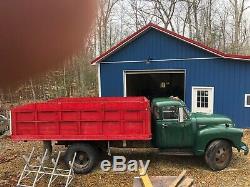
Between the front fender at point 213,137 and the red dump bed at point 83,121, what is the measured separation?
1.46 metres

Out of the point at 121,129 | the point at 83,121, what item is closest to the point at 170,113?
the point at 121,129

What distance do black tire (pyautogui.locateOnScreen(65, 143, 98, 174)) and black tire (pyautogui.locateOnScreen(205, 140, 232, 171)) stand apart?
318 cm

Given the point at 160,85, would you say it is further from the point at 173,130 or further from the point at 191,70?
the point at 173,130

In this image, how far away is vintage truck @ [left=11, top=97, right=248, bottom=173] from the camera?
7957 mm

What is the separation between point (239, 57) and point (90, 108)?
7.37m

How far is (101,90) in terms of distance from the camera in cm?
1388

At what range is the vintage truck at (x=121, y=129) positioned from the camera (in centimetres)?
796

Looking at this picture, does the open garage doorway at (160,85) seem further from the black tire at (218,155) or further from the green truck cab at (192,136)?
the black tire at (218,155)

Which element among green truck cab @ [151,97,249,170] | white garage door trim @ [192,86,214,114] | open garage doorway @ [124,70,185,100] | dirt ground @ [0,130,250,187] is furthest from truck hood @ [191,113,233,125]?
open garage doorway @ [124,70,185,100]

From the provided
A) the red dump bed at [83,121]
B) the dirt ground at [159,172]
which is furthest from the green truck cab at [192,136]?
the red dump bed at [83,121]

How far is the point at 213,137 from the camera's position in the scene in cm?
817

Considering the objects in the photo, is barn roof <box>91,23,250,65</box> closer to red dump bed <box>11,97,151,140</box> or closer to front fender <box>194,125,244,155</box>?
red dump bed <box>11,97,151,140</box>

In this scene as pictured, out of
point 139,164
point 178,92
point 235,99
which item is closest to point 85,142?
point 139,164

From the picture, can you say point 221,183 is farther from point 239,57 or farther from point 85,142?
point 239,57
